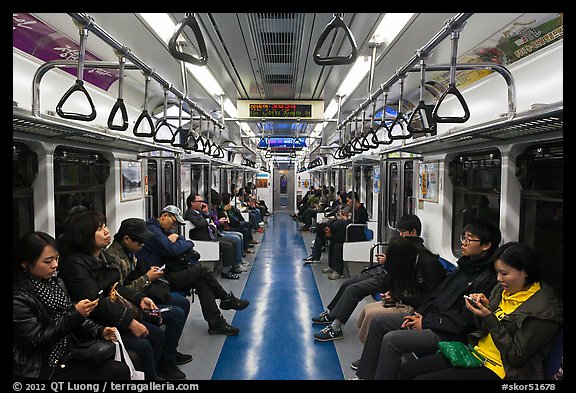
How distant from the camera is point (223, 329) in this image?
4.30 meters

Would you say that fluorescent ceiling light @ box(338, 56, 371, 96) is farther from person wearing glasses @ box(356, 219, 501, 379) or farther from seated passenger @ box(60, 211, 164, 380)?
seated passenger @ box(60, 211, 164, 380)

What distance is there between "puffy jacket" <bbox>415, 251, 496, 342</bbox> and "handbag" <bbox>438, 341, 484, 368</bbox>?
0.68 feet

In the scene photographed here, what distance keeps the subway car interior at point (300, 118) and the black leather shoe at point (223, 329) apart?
0.08 m

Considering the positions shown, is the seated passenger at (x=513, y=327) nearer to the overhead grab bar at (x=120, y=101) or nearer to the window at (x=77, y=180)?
the overhead grab bar at (x=120, y=101)

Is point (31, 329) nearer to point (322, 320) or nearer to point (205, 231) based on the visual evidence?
point (322, 320)

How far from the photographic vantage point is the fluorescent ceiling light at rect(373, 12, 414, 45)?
3.11m

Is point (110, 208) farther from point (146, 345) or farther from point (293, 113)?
point (293, 113)

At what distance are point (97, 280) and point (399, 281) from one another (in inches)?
104

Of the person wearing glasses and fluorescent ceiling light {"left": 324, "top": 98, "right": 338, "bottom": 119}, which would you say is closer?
the person wearing glasses

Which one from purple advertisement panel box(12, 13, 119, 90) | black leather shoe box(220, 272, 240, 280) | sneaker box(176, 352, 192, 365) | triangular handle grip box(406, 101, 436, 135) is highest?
purple advertisement panel box(12, 13, 119, 90)

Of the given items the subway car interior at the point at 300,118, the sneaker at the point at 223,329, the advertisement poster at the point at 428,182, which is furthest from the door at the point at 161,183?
the advertisement poster at the point at 428,182

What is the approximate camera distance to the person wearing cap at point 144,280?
11.1 feet

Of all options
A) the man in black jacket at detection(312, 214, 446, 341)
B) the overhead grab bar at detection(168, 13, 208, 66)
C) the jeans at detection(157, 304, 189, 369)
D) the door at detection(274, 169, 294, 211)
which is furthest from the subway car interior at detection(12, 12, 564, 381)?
the door at detection(274, 169, 294, 211)
